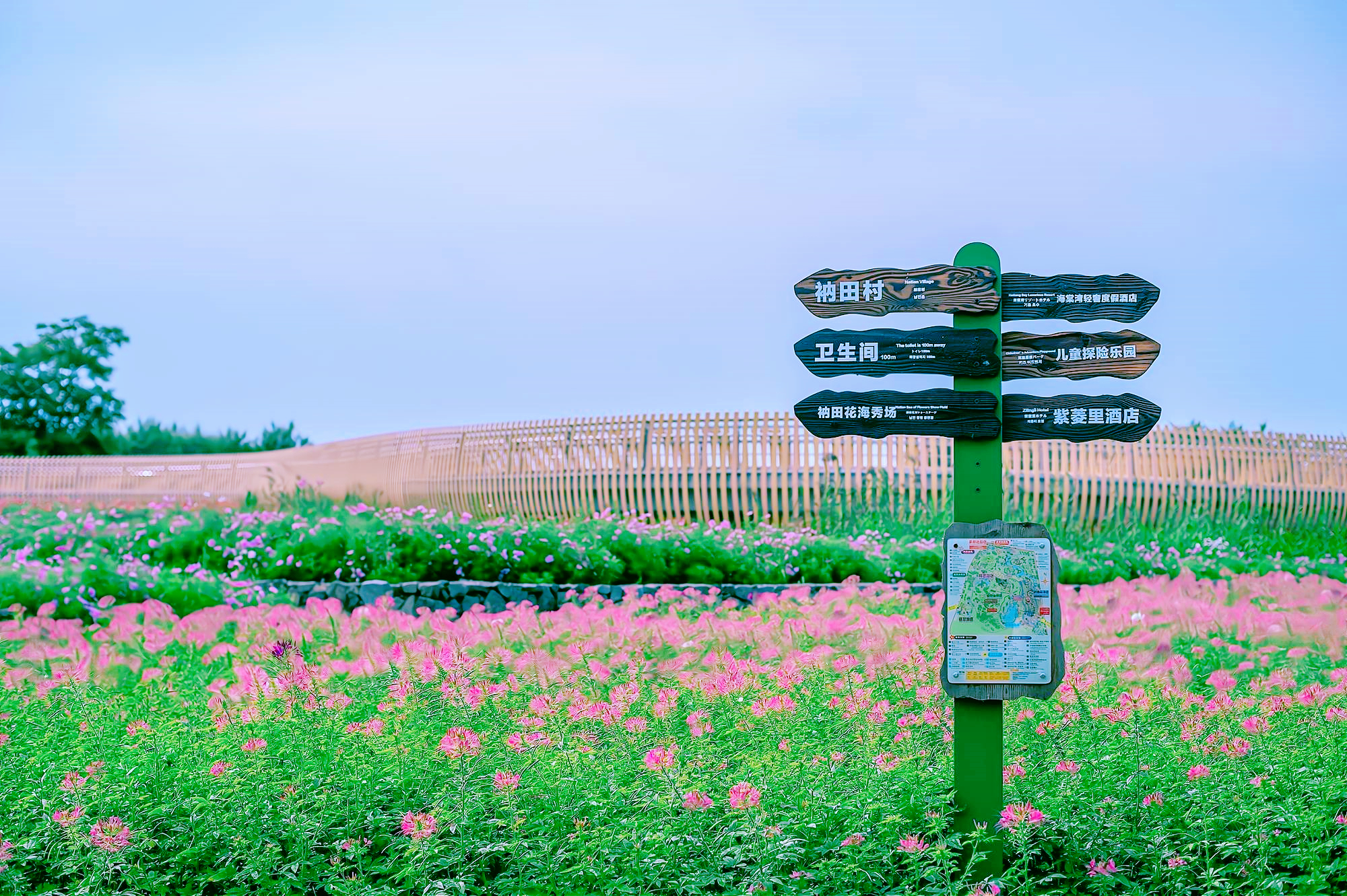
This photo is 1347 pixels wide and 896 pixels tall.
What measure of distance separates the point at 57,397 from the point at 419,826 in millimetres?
34316

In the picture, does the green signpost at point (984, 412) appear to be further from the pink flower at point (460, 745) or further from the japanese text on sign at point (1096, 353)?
the pink flower at point (460, 745)

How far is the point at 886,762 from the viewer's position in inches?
140

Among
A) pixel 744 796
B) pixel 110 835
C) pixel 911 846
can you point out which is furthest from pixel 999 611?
pixel 110 835

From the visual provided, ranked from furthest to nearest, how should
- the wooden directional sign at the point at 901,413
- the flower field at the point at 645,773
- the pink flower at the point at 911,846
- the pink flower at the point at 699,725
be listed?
the pink flower at the point at 699,725 < the wooden directional sign at the point at 901,413 < the flower field at the point at 645,773 < the pink flower at the point at 911,846

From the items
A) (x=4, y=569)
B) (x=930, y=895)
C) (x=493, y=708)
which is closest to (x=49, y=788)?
(x=493, y=708)

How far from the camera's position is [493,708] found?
4.11 meters

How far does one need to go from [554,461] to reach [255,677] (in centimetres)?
979

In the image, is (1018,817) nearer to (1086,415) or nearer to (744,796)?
(744,796)

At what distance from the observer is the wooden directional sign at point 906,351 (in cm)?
370

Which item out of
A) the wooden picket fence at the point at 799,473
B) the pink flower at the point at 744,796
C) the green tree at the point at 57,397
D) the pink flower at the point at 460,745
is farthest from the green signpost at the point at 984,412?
the green tree at the point at 57,397

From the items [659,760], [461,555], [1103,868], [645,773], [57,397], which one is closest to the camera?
[1103,868]

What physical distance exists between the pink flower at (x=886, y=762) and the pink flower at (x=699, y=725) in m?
0.61

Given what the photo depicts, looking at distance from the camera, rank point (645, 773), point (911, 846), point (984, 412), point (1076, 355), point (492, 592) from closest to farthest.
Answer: point (911, 846) < point (645, 773) < point (984, 412) < point (1076, 355) < point (492, 592)

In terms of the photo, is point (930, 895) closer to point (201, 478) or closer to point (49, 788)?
point (49, 788)
